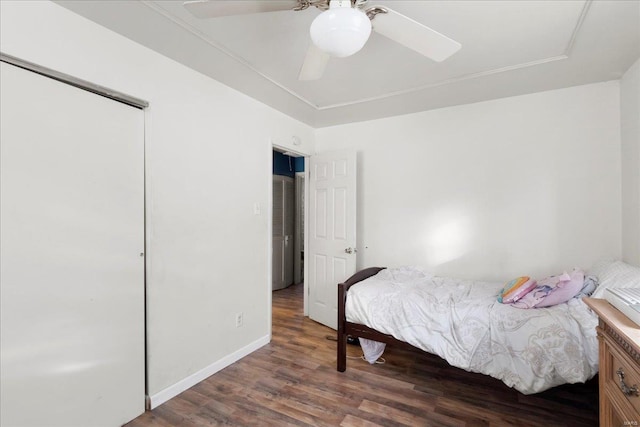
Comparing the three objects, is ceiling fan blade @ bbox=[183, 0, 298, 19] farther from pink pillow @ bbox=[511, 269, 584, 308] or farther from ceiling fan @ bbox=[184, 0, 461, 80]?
pink pillow @ bbox=[511, 269, 584, 308]

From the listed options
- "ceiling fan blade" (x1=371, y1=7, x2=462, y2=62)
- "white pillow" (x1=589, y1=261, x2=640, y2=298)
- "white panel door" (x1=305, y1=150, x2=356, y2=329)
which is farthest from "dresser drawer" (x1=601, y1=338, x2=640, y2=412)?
"white panel door" (x1=305, y1=150, x2=356, y2=329)

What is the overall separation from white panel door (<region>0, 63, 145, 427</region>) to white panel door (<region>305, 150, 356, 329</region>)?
2.02 m

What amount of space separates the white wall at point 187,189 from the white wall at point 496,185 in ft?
4.79

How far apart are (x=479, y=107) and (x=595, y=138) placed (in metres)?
0.99

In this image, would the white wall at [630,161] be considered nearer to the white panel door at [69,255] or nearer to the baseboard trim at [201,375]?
the baseboard trim at [201,375]

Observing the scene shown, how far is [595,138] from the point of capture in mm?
2596

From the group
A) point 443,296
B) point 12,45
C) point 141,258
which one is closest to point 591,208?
point 443,296

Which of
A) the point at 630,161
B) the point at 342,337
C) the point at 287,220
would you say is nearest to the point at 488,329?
the point at 342,337

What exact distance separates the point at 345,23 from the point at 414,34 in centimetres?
47

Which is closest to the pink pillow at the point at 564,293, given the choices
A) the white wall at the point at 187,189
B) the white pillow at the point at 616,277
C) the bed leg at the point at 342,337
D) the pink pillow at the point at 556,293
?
the pink pillow at the point at 556,293

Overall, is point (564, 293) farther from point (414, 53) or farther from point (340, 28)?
point (340, 28)

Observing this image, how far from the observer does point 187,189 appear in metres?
2.27

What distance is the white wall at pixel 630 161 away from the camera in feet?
7.28

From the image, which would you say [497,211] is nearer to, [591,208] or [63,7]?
[591,208]
